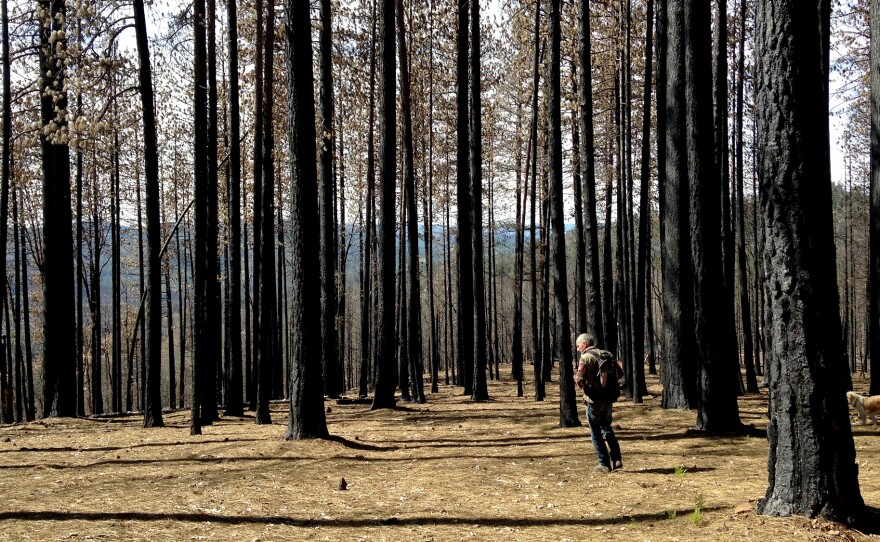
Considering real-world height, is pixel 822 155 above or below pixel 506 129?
below

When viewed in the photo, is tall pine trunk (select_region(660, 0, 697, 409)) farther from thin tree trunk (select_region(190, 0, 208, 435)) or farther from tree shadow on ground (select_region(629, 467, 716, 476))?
thin tree trunk (select_region(190, 0, 208, 435))

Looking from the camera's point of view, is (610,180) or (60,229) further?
(610,180)

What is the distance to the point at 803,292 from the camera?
17.2 feet

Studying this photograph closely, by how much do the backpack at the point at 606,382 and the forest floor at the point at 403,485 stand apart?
0.94 m

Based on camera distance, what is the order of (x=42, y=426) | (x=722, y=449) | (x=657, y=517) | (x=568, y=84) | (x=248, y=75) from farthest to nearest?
(x=568, y=84) < (x=248, y=75) < (x=42, y=426) < (x=722, y=449) < (x=657, y=517)

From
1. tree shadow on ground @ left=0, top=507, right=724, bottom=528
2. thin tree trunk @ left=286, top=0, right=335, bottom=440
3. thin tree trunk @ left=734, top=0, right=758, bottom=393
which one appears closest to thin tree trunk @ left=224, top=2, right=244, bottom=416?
thin tree trunk @ left=286, top=0, right=335, bottom=440

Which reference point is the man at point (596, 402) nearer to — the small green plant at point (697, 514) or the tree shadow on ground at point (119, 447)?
the small green plant at point (697, 514)

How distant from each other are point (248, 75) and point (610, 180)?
37.1ft

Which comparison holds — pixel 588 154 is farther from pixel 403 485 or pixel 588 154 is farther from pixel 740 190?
pixel 740 190

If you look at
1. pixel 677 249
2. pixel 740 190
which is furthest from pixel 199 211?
pixel 740 190

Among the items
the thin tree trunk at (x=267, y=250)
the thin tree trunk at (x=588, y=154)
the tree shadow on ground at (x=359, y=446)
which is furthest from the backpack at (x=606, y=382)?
the thin tree trunk at (x=267, y=250)

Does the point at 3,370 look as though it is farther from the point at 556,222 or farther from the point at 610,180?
the point at 610,180

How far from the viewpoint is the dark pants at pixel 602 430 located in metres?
7.68

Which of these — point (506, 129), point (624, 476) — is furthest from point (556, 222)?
point (506, 129)
